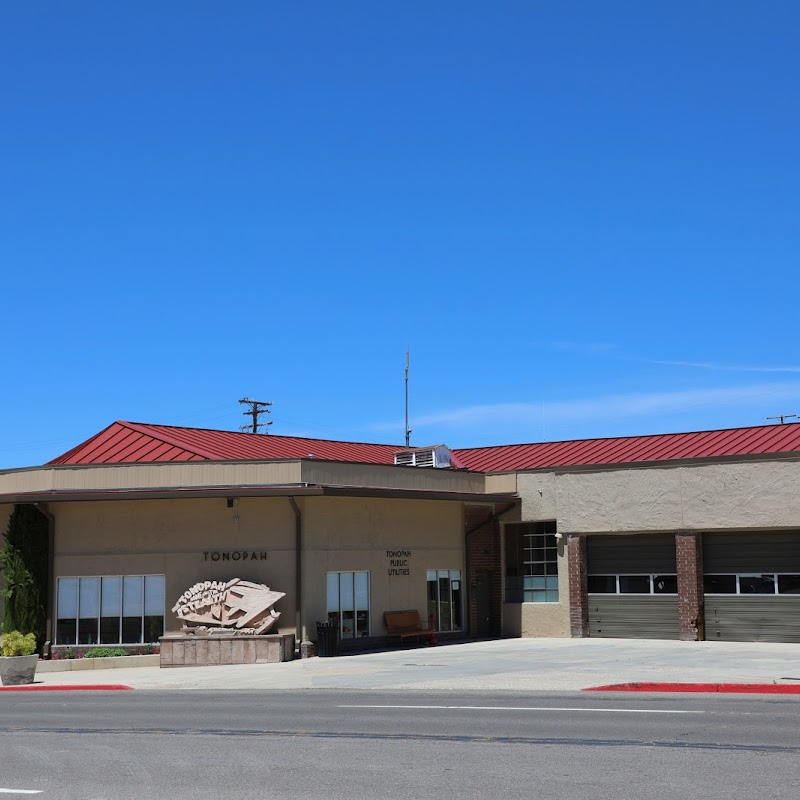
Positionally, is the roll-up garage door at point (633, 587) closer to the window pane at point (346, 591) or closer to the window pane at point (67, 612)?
the window pane at point (346, 591)

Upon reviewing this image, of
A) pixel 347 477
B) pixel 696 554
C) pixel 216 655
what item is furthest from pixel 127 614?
pixel 696 554

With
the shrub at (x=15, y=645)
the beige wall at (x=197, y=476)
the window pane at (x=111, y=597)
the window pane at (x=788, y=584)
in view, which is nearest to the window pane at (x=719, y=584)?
the window pane at (x=788, y=584)

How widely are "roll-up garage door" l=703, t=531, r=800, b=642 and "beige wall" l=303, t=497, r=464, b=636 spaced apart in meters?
7.83

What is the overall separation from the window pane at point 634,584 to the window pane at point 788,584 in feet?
12.8

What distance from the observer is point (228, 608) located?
30531 millimetres

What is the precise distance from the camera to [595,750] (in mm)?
12477

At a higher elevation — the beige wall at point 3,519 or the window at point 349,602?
the beige wall at point 3,519

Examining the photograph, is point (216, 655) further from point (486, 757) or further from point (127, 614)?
point (486, 757)

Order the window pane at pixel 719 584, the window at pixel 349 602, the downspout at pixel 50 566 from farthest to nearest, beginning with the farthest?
the window pane at pixel 719 584 < the window at pixel 349 602 < the downspout at pixel 50 566

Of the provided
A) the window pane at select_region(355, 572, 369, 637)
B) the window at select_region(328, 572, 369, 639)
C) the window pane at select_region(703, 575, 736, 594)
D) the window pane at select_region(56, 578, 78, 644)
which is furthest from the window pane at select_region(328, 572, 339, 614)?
the window pane at select_region(703, 575, 736, 594)

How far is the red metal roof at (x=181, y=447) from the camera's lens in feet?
113

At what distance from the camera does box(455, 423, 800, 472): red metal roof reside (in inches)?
1433

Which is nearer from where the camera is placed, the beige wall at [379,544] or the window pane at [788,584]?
the beige wall at [379,544]

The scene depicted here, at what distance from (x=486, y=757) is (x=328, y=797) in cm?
259
